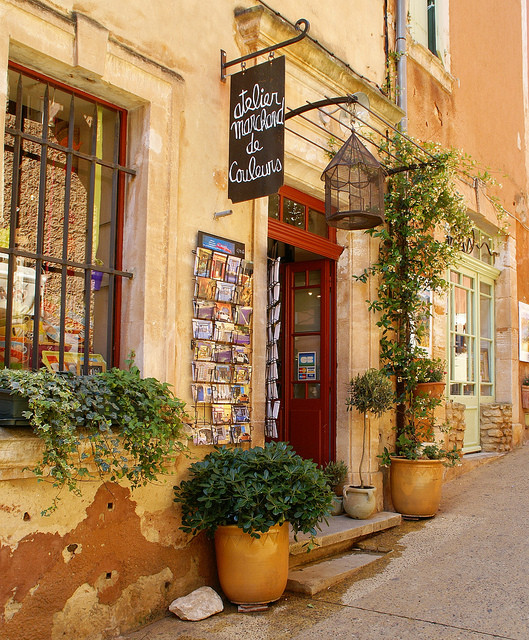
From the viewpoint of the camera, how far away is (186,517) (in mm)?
4215

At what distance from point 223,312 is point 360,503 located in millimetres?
2139

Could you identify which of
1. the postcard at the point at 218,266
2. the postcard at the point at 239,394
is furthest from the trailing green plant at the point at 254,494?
the postcard at the point at 218,266

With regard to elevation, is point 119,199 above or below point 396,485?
above

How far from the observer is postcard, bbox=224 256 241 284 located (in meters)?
4.77

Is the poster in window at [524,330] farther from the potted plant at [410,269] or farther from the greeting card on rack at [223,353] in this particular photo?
the greeting card on rack at [223,353]

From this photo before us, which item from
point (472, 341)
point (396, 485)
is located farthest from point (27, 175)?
point (472, 341)

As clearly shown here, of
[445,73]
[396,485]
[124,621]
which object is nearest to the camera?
[124,621]

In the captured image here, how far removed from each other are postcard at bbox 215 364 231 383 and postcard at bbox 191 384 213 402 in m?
0.09

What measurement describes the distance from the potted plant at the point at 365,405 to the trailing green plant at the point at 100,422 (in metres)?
2.20

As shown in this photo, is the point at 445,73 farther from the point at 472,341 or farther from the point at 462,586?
the point at 462,586

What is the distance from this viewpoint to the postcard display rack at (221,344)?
453cm

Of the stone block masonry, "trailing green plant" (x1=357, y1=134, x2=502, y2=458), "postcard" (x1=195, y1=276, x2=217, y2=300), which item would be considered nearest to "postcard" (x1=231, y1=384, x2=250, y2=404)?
"postcard" (x1=195, y1=276, x2=217, y2=300)

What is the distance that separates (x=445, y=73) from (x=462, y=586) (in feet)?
19.4

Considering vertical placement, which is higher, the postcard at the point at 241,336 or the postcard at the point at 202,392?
the postcard at the point at 241,336
